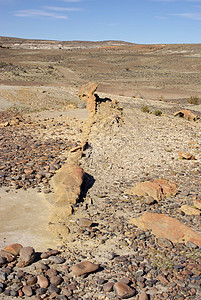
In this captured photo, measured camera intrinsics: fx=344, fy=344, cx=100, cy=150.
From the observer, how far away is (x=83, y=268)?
425 cm

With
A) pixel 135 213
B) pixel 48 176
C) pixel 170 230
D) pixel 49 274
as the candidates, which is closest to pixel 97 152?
pixel 48 176

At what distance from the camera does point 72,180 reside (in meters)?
6.83

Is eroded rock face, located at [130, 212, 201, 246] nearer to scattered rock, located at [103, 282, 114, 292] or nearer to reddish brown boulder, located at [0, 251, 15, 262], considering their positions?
scattered rock, located at [103, 282, 114, 292]

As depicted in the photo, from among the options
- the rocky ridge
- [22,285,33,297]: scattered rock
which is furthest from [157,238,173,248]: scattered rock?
[22,285,33,297]: scattered rock

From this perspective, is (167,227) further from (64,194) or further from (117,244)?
(64,194)

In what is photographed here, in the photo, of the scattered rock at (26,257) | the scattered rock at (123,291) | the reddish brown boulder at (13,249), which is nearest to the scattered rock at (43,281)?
the scattered rock at (26,257)

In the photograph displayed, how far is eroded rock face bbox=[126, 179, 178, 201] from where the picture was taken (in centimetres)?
669

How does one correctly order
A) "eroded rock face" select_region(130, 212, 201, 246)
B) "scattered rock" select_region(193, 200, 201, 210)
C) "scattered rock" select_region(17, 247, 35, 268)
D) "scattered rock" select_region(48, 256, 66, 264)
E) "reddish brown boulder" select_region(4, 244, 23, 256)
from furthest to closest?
"scattered rock" select_region(193, 200, 201, 210) → "eroded rock face" select_region(130, 212, 201, 246) → "reddish brown boulder" select_region(4, 244, 23, 256) → "scattered rock" select_region(48, 256, 66, 264) → "scattered rock" select_region(17, 247, 35, 268)

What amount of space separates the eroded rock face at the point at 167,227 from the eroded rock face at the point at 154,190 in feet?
3.11

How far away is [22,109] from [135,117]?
6260mm

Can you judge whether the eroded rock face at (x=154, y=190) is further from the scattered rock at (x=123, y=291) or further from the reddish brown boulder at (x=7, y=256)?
the reddish brown boulder at (x=7, y=256)

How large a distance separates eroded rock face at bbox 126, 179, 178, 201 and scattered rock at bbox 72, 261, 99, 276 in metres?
2.61

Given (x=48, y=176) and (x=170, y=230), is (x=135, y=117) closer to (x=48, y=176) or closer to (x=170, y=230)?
(x=48, y=176)

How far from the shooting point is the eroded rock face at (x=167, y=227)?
5129 mm
